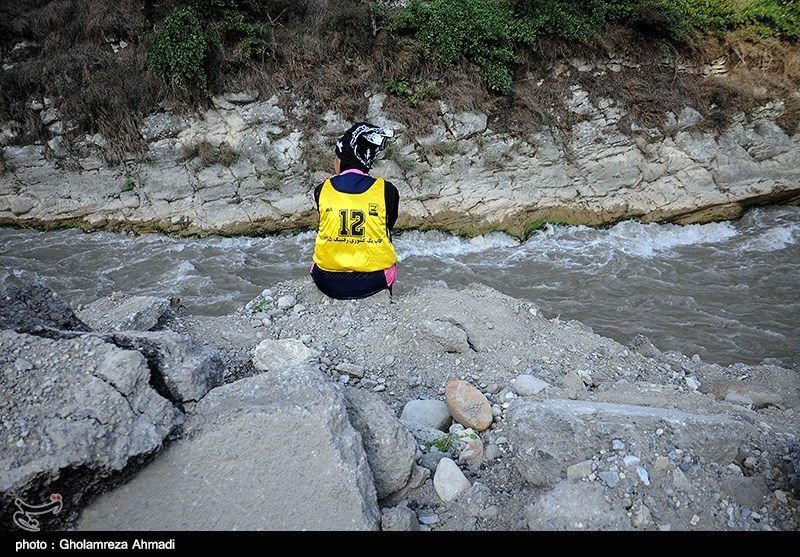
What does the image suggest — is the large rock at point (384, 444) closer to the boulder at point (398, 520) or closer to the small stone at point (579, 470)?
the boulder at point (398, 520)

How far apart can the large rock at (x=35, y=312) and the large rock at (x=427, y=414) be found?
1962mm

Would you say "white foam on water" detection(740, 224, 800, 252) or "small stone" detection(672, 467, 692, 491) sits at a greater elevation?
"small stone" detection(672, 467, 692, 491)

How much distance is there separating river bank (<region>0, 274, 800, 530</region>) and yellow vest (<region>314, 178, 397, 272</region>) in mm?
1181

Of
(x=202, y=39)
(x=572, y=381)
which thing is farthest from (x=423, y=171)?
(x=572, y=381)

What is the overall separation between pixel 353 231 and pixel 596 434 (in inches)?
96.9

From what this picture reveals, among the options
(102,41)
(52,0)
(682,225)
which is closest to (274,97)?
(102,41)

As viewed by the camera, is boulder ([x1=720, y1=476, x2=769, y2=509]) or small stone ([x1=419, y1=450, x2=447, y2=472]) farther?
small stone ([x1=419, y1=450, x2=447, y2=472])

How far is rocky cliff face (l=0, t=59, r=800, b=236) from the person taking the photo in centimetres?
908

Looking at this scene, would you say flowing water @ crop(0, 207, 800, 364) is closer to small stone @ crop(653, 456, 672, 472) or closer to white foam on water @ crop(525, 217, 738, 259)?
white foam on water @ crop(525, 217, 738, 259)

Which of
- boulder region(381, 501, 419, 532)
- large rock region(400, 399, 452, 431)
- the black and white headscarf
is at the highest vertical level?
the black and white headscarf

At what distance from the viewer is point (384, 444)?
255cm

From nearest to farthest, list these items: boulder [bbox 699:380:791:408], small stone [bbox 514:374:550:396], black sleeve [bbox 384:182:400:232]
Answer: small stone [bbox 514:374:550:396] → boulder [bbox 699:380:791:408] → black sleeve [bbox 384:182:400:232]

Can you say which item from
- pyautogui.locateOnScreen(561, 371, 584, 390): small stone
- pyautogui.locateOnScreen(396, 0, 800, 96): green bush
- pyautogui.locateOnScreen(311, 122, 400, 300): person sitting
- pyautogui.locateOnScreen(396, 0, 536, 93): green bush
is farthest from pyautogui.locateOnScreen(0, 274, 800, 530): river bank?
pyautogui.locateOnScreen(396, 0, 800, 96): green bush

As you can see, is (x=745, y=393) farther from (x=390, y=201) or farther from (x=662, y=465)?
(x=390, y=201)
